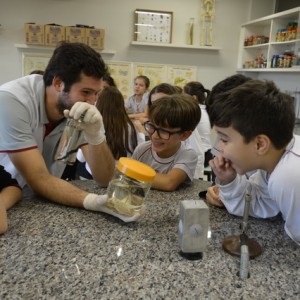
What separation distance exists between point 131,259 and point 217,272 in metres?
0.18

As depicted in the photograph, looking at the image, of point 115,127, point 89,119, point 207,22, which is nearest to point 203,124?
point 115,127

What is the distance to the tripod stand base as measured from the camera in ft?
2.39

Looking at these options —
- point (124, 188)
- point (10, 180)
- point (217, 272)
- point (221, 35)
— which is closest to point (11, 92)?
point (10, 180)

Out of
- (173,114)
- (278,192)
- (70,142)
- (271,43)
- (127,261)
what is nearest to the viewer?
(127,261)

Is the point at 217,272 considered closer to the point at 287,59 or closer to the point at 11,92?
the point at 11,92

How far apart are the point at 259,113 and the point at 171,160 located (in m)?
0.59

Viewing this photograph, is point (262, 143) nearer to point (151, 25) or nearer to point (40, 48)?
point (151, 25)

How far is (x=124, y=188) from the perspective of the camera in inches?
33.4

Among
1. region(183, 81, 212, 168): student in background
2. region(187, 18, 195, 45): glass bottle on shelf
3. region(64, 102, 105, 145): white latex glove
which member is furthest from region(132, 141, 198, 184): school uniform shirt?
region(187, 18, 195, 45): glass bottle on shelf

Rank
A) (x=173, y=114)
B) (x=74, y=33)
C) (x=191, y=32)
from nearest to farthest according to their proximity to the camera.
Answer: (x=173, y=114) < (x=74, y=33) < (x=191, y=32)

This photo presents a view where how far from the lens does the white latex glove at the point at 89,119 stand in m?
1.01

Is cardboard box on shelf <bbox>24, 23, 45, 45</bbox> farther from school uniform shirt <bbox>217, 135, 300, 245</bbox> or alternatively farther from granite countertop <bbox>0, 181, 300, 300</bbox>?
school uniform shirt <bbox>217, 135, 300, 245</bbox>

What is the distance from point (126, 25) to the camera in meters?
4.30

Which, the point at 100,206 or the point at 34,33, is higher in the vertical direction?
the point at 34,33
